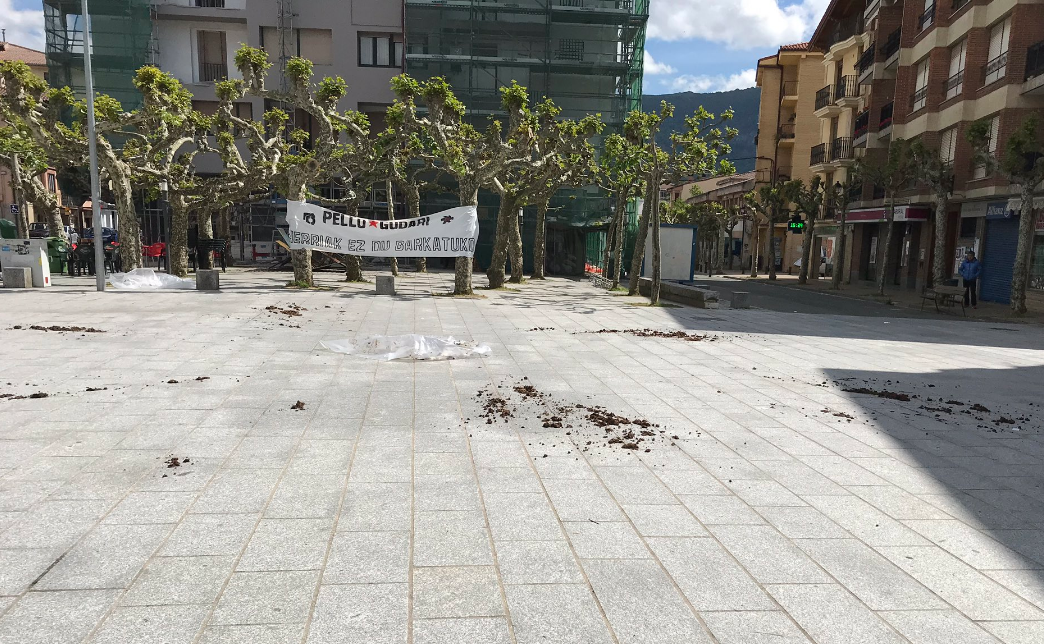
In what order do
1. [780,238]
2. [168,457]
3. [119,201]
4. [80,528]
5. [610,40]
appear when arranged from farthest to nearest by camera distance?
[780,238]
[610,40]
[119,201]
[168,457]
[80,528]

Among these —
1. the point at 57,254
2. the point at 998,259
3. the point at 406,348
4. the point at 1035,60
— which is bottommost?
the point at 406,348

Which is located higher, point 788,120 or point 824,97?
point 788,120

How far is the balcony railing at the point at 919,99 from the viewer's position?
1194 inches

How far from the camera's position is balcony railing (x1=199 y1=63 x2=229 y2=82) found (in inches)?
1551

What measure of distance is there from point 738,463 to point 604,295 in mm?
18361

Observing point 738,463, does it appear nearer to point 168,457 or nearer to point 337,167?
point 168,457

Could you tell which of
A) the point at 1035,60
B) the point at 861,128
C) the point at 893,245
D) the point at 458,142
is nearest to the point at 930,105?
the point at 1035,60

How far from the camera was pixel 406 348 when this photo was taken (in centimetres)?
1016

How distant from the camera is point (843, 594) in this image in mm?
3531

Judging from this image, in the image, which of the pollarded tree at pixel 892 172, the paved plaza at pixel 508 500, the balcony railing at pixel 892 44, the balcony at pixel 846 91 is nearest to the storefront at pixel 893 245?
Answer: the pollarded tree at pixel 892 172

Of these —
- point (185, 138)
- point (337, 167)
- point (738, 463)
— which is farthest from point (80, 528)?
point (185, 138)

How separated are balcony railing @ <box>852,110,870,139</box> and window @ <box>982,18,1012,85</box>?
9.64 metres

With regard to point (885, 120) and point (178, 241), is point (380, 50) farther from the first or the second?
point (885, 120)

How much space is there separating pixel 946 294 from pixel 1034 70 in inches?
345
